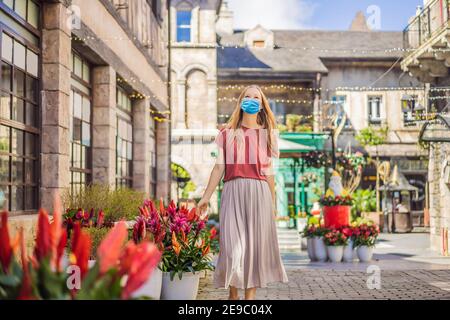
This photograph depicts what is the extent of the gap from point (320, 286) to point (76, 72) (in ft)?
15.7

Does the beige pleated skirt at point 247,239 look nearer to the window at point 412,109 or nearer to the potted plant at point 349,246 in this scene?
the potted plant at point 349,246

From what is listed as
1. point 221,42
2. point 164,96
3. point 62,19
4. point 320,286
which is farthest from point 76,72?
point 221,42

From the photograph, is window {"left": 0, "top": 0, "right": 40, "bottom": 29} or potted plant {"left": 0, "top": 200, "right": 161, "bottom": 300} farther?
window {"left": 0, "top": 0, "right": 40, "bottom": 29}

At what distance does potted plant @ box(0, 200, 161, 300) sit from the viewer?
1483 mm

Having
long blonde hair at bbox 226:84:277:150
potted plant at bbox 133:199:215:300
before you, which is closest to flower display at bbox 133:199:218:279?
potted plant at bbox 133:199:215:300

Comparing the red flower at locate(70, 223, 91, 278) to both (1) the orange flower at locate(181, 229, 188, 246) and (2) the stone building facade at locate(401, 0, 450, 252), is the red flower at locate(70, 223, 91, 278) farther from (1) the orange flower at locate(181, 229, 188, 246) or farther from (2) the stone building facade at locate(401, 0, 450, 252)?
(2) the stone building facade at locate(401, 0, 450, 252)

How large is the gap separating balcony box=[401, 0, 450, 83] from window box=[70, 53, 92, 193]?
784 cm

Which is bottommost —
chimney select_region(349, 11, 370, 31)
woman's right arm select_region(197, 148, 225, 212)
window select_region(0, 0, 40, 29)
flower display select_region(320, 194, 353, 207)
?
flower display select_region(320, 194, 353, 207)

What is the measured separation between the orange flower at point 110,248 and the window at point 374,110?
98.8 feet

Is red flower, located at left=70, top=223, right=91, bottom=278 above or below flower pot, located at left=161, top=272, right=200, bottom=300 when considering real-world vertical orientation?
above

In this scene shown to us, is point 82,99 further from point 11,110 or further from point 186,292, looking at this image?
point 186,292

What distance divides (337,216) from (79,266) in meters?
11.3

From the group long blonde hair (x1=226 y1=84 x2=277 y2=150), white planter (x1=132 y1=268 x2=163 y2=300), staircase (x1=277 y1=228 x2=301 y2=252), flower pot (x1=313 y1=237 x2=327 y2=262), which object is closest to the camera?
long blonde hair (x1=226 y1=84 x2=277 y2=150)

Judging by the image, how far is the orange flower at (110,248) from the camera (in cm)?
144
